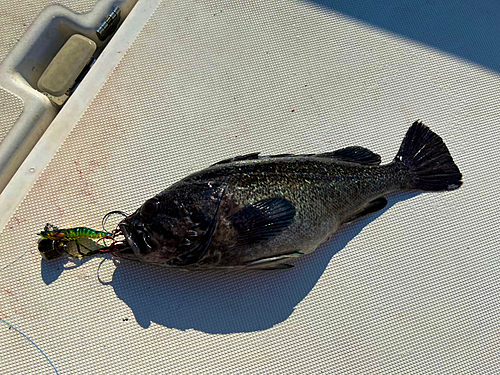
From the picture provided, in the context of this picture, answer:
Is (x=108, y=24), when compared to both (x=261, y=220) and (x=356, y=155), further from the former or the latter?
(x=356, y=155)

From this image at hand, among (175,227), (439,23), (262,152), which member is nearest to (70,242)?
(175,227)

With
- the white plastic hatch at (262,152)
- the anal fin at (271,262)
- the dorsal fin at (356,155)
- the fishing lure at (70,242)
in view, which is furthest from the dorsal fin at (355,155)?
the fishing lure at (70,242)

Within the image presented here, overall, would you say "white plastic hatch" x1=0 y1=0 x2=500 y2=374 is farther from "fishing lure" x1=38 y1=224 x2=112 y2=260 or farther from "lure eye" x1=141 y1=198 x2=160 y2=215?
"lure eye" x1=141 y1=198 x2=160 y2=215

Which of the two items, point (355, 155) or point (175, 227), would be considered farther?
point (355, 155)

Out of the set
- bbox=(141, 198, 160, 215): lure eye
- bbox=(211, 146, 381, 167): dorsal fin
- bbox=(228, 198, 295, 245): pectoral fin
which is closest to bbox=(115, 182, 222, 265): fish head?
bbox=(141, 198, 160, 215): lure eye

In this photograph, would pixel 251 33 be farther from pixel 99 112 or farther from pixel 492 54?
pixel 492 54

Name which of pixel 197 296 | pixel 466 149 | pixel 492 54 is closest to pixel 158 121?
pixel 197 296

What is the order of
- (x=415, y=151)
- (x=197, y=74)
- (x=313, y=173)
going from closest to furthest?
(x=313, y=173)
(x=415, y=151)
(x=197, y=74)
